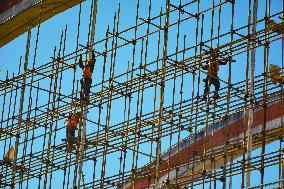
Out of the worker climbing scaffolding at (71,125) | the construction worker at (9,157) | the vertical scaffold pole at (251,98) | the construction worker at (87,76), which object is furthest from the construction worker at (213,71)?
the construction worker at (9,157)

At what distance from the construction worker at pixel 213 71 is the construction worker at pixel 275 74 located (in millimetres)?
901

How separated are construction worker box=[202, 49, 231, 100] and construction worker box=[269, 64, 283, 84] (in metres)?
0.90

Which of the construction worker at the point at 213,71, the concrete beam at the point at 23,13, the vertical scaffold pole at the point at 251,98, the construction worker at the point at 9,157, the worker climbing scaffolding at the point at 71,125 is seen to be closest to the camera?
the vertical scaffold pole at the point at 251,98

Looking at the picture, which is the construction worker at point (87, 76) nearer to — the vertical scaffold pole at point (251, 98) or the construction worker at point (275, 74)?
the construction worker at point (275, 74)

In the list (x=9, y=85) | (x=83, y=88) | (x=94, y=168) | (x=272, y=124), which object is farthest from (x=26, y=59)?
(x=272, y=124)

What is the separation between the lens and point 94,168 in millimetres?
21734

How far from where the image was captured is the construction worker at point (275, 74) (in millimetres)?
18688

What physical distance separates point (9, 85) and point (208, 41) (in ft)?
21.3

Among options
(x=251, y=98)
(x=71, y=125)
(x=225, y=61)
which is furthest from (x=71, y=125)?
(x=251, y=98)

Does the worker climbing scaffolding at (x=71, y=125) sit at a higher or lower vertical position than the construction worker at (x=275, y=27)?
lower

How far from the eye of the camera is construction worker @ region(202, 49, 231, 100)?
1983 centimetres

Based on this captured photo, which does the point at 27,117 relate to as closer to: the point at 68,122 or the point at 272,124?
the point at 68,122

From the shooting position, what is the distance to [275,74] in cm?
1919

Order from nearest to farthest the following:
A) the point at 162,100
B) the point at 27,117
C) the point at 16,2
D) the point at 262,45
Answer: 1. the point at 262,45
2. the point at 162,100
3. the point at 27,117
4. the point at 16,2
